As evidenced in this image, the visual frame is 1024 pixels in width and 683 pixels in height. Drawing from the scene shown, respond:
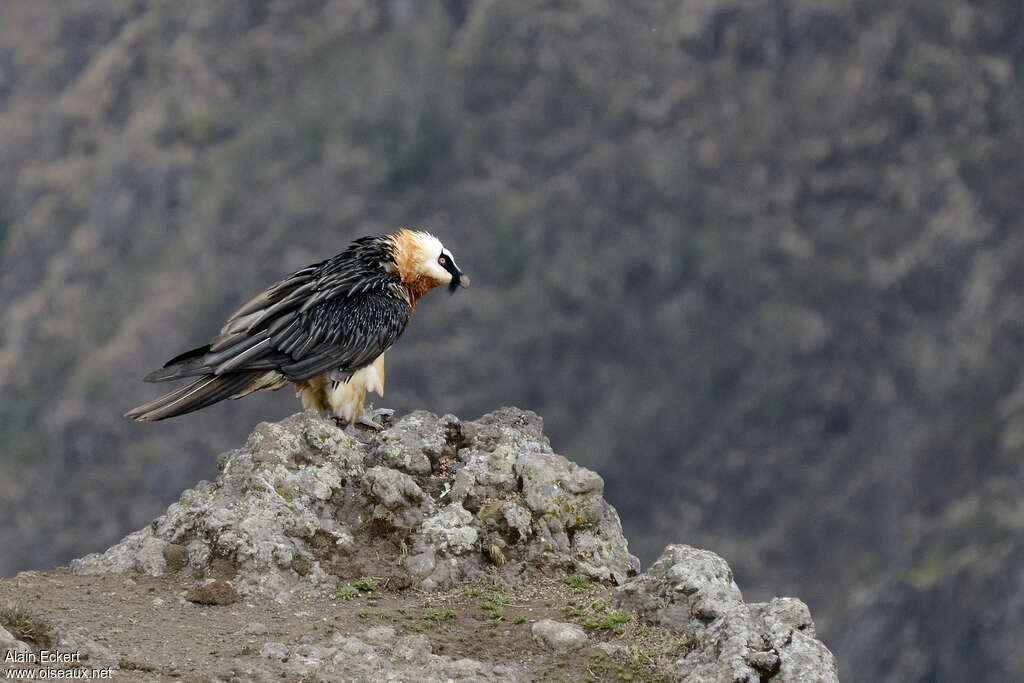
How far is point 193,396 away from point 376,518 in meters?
2.62

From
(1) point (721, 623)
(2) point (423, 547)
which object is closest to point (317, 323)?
(2) point (423, 547)

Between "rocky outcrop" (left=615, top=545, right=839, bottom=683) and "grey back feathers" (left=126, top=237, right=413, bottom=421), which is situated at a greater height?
"grey back feathers" (left=126, top=237, right=413, bottom=421)

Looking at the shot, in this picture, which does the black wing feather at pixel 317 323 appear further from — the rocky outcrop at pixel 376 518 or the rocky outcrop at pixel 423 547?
the rocky outcrop at pixel 376 518

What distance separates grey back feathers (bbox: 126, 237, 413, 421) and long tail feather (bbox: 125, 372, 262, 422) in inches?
0.4

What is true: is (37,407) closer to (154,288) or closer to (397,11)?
(154,288)

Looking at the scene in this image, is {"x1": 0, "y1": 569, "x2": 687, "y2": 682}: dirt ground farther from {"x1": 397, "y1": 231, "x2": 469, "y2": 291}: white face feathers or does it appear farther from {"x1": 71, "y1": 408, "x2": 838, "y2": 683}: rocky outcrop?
{"x1": 397, "y1": 231, "x2": 469, "y2": 291}: white face feathers

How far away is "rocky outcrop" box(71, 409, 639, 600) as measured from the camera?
15008 millimetres

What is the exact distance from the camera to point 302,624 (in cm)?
1391

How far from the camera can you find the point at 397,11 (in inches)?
7215

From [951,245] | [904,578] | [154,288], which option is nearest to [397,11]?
[154,288]

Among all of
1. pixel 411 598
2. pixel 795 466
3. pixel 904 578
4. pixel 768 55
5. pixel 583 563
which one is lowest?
pixel 411 598

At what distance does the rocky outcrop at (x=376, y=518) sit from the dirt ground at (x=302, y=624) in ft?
1.19

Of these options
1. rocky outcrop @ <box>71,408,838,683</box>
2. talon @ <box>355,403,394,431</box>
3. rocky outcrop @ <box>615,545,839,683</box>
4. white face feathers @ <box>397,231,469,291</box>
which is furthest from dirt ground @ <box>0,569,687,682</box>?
white face feathers @ <box>397,231,469,291</box>

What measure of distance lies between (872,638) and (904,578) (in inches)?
295
